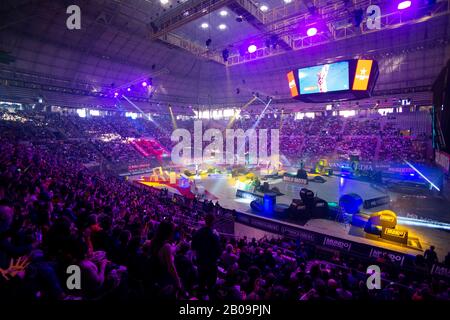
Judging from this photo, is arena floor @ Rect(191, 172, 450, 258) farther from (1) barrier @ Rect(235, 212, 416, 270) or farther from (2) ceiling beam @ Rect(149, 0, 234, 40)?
A: (2) ceiling beam @ Rect(149, 0, 234, 40)

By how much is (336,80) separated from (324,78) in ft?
2.44

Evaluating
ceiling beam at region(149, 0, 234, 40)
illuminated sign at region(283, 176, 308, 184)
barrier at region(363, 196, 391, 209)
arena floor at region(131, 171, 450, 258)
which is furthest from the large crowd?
illuminated sign at region(283, 176, 308, 184)

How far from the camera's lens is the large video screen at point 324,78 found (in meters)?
15.0

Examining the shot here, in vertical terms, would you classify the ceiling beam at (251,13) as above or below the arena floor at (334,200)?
above

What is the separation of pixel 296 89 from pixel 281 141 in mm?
24612

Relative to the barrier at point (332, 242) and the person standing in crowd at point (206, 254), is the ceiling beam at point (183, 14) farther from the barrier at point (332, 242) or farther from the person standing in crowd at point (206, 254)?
the person standing in crowd at point (206, 254)

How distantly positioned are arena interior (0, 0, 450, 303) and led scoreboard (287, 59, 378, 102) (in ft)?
0.31

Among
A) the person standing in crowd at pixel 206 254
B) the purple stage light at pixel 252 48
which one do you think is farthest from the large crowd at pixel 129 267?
the purple stage light at pixel 252 48

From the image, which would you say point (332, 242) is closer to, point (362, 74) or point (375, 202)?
point (375, 202)

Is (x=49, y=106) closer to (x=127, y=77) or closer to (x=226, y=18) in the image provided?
(x=127, y=77)

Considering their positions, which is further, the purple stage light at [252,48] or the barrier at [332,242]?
the purple stage light at [252,48]

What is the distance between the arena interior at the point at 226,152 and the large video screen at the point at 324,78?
3.5 inches

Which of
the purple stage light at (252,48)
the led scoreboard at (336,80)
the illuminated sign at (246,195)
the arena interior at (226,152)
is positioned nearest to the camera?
the arena interior at (226,152)

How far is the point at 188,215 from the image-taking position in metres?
12.7
